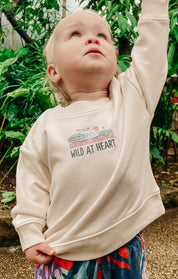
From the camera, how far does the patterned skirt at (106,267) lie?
668 mm

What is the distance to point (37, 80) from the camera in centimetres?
205

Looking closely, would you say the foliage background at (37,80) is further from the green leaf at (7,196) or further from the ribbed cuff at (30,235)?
the ribbed cuff at (30,235)

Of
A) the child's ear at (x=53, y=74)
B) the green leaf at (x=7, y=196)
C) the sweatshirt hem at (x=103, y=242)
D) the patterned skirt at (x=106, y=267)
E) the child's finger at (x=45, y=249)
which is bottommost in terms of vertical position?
the green leaf at (x=7, y=196)

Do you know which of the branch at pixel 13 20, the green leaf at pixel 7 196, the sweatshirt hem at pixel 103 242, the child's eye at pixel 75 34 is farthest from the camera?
the branch at pixel 13 20

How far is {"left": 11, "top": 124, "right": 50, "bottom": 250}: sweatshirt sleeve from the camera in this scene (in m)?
0.72

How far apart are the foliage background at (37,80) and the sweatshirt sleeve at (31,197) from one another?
1.07 m

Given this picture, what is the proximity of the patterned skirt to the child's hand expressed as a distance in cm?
2

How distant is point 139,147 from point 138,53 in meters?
0.25

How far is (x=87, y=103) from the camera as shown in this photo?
756 mm

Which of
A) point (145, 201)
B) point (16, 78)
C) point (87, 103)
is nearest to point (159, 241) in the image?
point (145, 201)

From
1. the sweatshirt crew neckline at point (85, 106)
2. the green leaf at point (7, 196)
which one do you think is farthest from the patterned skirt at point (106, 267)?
the green leaf at point (7, 196)

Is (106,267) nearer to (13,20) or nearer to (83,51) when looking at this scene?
(83,51)

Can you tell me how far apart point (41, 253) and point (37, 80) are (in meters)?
1.56

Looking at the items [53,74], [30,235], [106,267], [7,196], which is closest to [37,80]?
[7,196]
